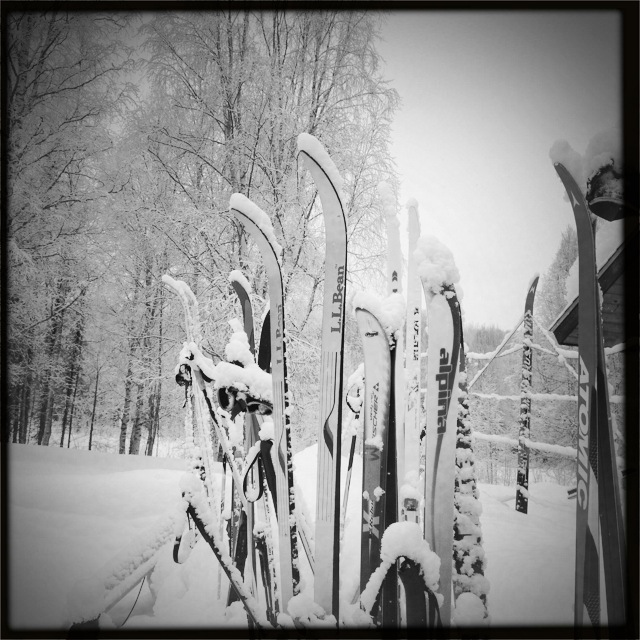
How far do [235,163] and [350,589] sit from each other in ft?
12.8

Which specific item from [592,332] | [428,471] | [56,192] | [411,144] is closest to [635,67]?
[592,332]

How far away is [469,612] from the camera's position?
0.76 meters

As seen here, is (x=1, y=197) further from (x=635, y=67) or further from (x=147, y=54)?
(x=635, y=67)

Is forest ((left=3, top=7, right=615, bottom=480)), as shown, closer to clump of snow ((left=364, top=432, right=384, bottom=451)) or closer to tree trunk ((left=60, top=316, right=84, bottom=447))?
tree trunk ((left=60, top=316, right=84, bottom=447))

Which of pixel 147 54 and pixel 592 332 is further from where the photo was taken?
pixel 147 54

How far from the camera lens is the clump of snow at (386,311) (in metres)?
0.91

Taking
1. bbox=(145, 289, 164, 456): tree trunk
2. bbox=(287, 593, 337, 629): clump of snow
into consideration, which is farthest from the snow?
bbox=(145, 289, 164, 456): tree trunk

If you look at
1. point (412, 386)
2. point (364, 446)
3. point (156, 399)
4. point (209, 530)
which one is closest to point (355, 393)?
point (412, 386)

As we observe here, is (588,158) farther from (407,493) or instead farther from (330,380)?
(407,493)

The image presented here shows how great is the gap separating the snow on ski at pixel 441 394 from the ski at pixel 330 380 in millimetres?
245

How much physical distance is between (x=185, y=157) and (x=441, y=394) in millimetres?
4181

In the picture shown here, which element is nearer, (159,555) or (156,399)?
(159,555)

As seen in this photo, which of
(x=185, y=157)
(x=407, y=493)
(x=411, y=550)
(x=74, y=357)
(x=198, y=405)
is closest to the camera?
(x=411, y=550)

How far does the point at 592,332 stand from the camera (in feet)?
2.75
